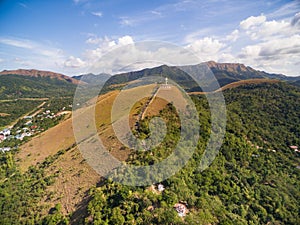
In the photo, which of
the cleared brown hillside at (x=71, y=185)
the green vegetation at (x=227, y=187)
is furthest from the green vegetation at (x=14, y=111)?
the green vegetation at (x=227, y=187)

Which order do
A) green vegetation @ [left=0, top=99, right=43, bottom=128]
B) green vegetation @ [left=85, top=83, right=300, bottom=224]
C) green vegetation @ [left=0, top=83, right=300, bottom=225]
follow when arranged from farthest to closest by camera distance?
green vegetation @ [left=0, top=99, right=43, bottom=128]
green vegetation @ [left=0, top=83, right=300, bottom=225]
green vegetation @ [left=85, top=83, right=300, bottom=224]

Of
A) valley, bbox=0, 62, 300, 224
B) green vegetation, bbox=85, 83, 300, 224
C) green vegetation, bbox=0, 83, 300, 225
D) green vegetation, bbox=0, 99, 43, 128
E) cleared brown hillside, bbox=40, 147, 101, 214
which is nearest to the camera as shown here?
green vegetation, bbox=85, 83, 300, 224

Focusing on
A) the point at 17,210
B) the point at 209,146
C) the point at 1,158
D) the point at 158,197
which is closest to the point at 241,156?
the point at 209,146

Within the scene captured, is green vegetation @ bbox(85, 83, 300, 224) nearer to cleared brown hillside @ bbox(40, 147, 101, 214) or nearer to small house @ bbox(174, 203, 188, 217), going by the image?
small house @ bbox(174, 203, 188, 217)

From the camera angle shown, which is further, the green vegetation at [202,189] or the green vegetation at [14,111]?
the green vegetation at [14,111]

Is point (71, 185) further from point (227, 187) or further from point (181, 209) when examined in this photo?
point (227, 187)

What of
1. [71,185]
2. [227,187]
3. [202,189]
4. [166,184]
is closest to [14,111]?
[71,185]

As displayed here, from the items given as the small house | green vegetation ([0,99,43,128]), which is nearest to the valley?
the small house

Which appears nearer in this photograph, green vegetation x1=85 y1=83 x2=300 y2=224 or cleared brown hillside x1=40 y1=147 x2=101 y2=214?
green vegetation x1=85 y1=83 x2=300 y2=224

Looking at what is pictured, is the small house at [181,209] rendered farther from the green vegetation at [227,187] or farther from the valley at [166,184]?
the green vegetation at [227,187]

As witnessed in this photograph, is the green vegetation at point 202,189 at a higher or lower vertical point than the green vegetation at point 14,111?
higher

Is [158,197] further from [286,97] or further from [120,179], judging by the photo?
[286,97]

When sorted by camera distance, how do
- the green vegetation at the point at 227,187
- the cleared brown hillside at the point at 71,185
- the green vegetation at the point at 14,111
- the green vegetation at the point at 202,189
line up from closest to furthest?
the green vegetation at the point at 227,187 → the green vegetation at the point at 202,189 → the cleared brown hillside at the point at 71,185 → the green vegetation at the point at 14,111
